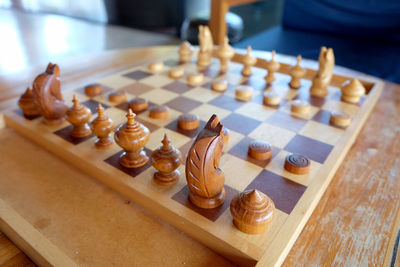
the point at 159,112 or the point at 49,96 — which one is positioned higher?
the point at 49,96

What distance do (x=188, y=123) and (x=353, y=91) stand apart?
0.86 m

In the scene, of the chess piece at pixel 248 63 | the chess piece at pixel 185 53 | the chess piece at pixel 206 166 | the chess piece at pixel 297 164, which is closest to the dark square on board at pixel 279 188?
the chess piece at pixel 297 164

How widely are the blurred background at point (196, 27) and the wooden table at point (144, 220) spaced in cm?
135

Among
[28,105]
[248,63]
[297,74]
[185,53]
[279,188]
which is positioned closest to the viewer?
[279,188]

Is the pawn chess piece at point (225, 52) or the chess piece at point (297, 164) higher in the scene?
the pawn chess piece at point (225, 52)

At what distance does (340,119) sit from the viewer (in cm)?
138

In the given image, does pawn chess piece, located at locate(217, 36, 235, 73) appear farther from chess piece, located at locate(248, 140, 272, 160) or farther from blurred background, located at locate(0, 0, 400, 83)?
chess piece, located at locate(248, 140, 272, 160)

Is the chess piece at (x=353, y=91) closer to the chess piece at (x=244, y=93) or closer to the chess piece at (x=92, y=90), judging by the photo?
the chess piece at (x=244, y=93)

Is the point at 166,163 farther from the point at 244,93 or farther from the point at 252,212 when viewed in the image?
the point at 244,93

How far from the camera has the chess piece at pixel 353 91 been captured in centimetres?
157

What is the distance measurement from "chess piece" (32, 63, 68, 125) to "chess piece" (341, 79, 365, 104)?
133 cm

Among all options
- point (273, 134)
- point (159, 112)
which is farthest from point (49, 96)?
point (273, 134)

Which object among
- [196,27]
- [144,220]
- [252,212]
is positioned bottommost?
[196,27]

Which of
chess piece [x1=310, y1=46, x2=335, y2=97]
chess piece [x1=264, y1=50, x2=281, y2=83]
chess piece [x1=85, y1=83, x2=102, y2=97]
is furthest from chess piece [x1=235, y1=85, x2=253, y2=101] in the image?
chess piece [x1=85, y1=83, x2=102, y2=97]
